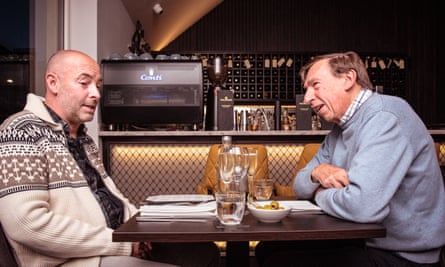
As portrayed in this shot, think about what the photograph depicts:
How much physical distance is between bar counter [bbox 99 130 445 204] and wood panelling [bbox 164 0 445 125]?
3920 mm

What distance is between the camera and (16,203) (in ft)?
4.16

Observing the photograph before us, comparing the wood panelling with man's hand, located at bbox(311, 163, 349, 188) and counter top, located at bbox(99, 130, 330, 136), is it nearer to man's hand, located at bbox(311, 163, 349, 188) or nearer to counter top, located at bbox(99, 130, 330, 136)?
counter top, located at bbox(99, 130, 330, 136)

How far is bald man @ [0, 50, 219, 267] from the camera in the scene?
130 cm

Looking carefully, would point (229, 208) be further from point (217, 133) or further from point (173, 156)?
point (173, 156)

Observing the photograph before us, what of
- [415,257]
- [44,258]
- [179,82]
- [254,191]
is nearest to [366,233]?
[415,257]

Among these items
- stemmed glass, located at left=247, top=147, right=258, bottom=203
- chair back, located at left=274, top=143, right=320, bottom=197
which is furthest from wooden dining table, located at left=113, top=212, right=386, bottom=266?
chair back, located at left=274, top=143, right=320, bottom=197

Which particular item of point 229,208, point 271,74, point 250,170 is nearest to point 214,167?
point 250,170

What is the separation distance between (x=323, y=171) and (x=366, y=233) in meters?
0.41

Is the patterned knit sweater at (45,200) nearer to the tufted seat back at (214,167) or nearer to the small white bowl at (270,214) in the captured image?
the small white bowl at (270,214)

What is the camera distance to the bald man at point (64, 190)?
4.25 feet

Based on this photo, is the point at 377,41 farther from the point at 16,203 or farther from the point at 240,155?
the point at 16,203

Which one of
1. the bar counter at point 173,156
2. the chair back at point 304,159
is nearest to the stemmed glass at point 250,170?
the chair back at point 304,159

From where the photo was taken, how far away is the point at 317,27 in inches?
271

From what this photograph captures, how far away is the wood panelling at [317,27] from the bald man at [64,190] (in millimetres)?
5279
